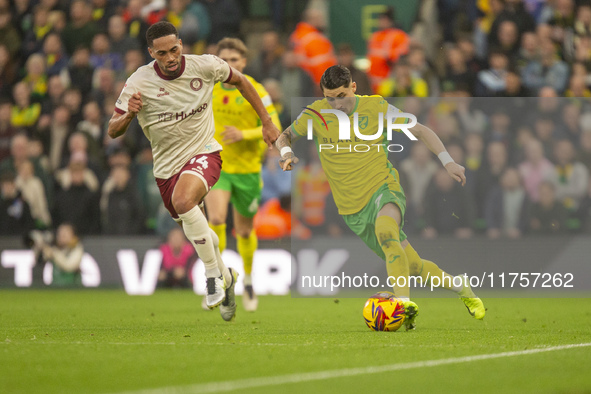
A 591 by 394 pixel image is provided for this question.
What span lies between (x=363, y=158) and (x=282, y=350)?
8.33 feet

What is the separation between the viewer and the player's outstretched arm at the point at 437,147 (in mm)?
8258

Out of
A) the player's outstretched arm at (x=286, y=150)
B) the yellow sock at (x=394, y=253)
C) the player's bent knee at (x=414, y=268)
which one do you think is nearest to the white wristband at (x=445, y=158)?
the yellow sock at (x=394, y=253)

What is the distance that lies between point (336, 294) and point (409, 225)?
A: 2.11 metres

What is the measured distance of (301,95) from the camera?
15.3 metres

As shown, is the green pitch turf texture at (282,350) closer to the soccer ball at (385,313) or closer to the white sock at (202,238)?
the soccer ball at (385,313)

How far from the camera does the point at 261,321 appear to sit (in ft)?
30.8

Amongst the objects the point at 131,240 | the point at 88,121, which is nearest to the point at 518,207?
the point at 131,240

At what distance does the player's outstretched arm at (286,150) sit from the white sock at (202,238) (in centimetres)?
86

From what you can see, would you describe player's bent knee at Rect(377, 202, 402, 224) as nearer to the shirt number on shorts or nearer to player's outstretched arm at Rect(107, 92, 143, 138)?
the shirt number on shorts

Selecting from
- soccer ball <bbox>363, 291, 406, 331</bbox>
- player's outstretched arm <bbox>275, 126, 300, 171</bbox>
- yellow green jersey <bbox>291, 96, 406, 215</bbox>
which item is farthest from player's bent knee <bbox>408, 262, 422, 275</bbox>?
player's outstretched arm <bbox>275, 126, 300, 171</bbox>

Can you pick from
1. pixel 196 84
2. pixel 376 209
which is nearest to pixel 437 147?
pixel 376 209

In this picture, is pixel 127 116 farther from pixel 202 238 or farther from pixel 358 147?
pixel 358 147

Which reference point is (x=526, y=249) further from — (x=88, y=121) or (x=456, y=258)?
(x=88, y=121)

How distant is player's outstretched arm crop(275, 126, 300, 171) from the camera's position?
826cm
